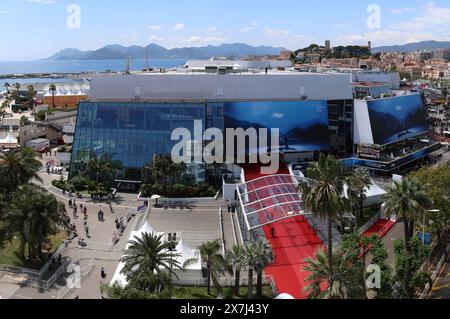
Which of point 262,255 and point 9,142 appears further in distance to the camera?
point 9,142

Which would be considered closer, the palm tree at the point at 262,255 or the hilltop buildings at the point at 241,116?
the palm tree at the point at 262,255

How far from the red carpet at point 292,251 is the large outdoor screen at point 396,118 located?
2716 centimetres

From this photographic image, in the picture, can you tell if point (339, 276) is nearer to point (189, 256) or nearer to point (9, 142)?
point (189, 256)

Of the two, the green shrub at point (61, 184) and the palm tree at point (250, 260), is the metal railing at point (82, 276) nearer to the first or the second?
the palm tree at point (250, 260)

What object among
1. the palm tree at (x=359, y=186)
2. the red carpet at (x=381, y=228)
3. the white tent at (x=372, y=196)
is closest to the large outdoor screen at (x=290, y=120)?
the white tent at (x=372, y=196)

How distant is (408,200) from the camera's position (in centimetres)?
3341

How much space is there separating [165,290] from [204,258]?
13.2ft

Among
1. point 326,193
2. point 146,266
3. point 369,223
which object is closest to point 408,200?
point 326,193

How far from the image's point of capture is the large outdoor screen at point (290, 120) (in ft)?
197

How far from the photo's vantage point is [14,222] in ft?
113

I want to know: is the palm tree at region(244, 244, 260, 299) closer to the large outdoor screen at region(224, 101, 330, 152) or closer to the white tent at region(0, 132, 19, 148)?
the large outdoor screen at region(224, 101, 330, 152)

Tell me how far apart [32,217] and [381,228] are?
1322 inches
